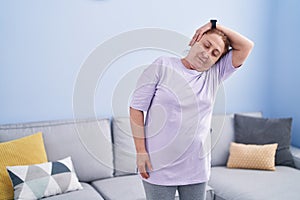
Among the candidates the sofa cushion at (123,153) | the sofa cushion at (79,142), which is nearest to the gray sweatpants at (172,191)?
the sofa cushion at (79,142)

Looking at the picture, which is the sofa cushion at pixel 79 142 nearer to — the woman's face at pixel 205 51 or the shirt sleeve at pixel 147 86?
the shirt sleeve at pixel 147 86

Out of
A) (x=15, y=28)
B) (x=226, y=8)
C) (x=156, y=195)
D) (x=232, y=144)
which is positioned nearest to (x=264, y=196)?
(x=232, y=144)

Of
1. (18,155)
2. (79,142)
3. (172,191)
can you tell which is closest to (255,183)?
(172,191)

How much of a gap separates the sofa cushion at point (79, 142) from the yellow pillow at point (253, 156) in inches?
35.4

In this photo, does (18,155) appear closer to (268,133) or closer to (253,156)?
(253,156)

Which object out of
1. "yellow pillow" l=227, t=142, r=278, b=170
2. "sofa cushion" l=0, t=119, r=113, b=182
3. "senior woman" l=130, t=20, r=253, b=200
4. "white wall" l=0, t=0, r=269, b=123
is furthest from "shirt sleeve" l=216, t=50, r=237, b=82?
"yellow pillow" l=227, t=142, r=278, b=170

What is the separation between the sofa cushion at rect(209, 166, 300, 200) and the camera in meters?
2.05

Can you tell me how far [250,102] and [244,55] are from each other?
1798mm

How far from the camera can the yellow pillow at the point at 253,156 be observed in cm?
249

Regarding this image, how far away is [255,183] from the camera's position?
87.4 inches

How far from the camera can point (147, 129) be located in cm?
134

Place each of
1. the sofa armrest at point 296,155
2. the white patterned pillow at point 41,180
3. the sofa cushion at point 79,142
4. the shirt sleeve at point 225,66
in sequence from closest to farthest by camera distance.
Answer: the shirt sleeve at point 225,66, the white patterned pillow at point 41,180, the sofa cushion at point 79,142, the sofa armrest at point 296,155

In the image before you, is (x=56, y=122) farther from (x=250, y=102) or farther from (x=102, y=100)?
(x=250, y=102)

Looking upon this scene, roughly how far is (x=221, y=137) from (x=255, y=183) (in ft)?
1.79
